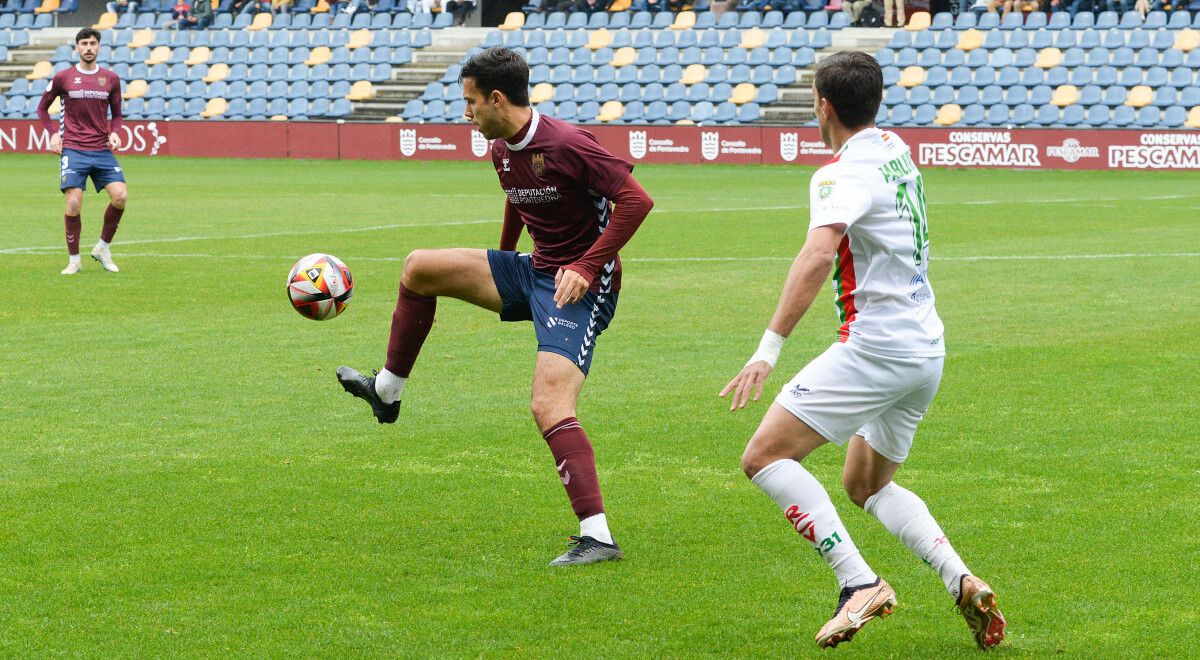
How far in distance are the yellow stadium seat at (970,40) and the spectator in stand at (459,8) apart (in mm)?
13448

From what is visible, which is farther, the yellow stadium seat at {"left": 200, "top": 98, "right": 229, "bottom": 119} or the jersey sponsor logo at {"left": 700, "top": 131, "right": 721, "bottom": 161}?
the yellow stadium seat at {"left": 200, "top": 98, "right": 229, "bottom": 119}

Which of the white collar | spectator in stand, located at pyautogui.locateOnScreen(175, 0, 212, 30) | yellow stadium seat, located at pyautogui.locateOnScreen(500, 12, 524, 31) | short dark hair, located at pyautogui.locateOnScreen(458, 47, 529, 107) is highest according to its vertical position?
spectator in stand, located at pyautogui.locateOnScreen(175, 0, 212, 30)

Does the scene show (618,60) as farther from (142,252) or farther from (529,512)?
(529,512)

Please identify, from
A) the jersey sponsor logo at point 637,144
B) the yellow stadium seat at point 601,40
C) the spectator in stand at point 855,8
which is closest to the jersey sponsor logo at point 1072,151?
the jersey sponsor logo at point 637,144

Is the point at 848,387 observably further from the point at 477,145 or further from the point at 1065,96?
the point at 477,145

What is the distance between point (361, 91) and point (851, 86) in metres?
38.1

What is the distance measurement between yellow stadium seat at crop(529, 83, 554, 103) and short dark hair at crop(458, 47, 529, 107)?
33643 mm

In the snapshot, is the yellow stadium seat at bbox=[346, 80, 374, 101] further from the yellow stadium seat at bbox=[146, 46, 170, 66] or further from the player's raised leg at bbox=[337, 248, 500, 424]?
the player's raised leg at bbox=[337, 248, 500, 424]

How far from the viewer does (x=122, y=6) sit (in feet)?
157

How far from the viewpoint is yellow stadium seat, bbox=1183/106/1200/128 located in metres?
32.7

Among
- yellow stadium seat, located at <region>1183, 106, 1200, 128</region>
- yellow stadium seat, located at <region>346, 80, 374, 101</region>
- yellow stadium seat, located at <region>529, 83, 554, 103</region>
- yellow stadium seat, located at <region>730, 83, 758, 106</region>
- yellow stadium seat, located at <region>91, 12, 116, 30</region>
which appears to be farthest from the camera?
yellow stadium seat, located at <region>91, 12, 116, 30</region>

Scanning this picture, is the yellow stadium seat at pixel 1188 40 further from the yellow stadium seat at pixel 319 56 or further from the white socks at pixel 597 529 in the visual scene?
the white socks at pixel 597 529

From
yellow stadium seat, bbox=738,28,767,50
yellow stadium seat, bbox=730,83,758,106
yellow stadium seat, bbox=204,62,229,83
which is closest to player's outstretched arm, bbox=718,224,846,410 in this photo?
yellow stadium seat, bbox=730,83,758,106

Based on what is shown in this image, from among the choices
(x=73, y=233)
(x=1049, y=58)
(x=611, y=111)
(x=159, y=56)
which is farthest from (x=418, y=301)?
(x=159, y=56)
